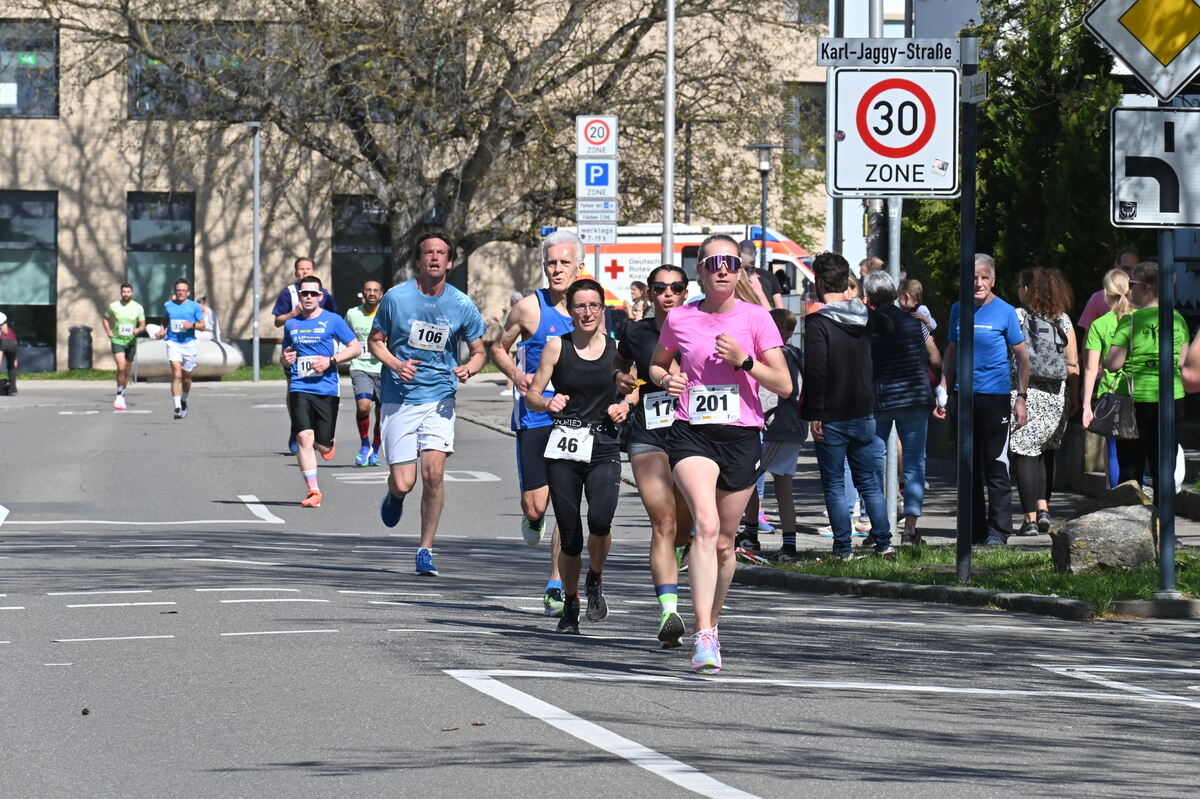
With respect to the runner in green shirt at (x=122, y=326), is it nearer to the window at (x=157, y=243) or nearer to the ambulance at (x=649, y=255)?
the ambulance at (x=649, y=255)

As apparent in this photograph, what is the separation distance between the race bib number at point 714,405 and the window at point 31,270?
47.9 m

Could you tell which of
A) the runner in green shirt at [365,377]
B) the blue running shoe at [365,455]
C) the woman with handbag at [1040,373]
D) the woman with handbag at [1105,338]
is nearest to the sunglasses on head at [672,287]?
the woman with handbag at [1105,338]

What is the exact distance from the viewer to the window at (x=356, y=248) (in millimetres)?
56031

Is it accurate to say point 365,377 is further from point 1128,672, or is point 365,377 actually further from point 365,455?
point 1128,672

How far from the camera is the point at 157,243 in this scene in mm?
55969

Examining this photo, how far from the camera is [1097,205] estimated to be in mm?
22469

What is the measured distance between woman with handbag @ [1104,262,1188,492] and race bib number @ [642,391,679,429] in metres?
5.69

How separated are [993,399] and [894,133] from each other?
95.8 inches

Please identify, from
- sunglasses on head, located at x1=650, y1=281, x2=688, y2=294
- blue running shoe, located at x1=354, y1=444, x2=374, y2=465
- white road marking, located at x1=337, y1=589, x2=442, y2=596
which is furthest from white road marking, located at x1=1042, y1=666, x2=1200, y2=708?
blue running shoe, located at x1=354, y1=444, x2=374, y2=465

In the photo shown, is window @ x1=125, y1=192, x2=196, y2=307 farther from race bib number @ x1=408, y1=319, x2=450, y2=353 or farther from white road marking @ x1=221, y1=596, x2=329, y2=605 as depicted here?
white road marking @ x1=221, y1=596, x2=329, y2=605

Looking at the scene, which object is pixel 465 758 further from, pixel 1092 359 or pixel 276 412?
pixel 276 412

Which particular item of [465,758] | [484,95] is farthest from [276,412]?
[465,758]

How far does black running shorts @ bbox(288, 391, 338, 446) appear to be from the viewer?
738 inches

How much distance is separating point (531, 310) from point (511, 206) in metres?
34.3
